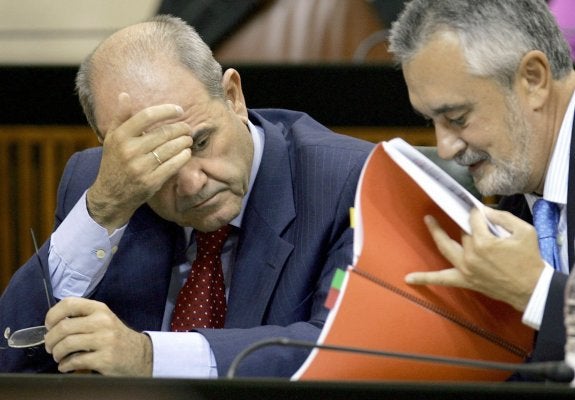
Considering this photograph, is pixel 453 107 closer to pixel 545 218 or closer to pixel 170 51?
pixel 545 218

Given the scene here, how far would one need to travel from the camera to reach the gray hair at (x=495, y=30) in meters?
1.93

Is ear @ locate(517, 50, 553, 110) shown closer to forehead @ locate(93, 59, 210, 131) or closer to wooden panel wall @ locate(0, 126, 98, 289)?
forehead @ locate(93, 59, 210, 131)

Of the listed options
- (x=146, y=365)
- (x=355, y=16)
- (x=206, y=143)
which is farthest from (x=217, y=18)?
(x=146, y=365)

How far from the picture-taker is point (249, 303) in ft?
6.73

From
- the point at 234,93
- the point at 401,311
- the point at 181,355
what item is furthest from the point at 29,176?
the point at 401,311

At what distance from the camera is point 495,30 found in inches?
76.0

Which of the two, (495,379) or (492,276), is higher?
(492,276)

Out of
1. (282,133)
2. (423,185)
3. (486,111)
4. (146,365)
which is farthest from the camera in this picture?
(282,133)

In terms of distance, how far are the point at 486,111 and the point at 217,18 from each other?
1602mm

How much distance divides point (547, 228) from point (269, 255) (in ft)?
1.60

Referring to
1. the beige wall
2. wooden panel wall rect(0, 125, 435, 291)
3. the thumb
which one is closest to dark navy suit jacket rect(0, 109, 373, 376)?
the thumb

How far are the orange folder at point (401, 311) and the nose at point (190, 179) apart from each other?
0.46 meters

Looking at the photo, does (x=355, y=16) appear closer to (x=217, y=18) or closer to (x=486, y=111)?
(x=217, y=18)

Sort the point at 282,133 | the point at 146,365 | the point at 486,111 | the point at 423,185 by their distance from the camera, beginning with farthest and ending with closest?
1. the point at 282,133
2. the point at 486,111
3. the point at 146,365
4. the point at 423,185
